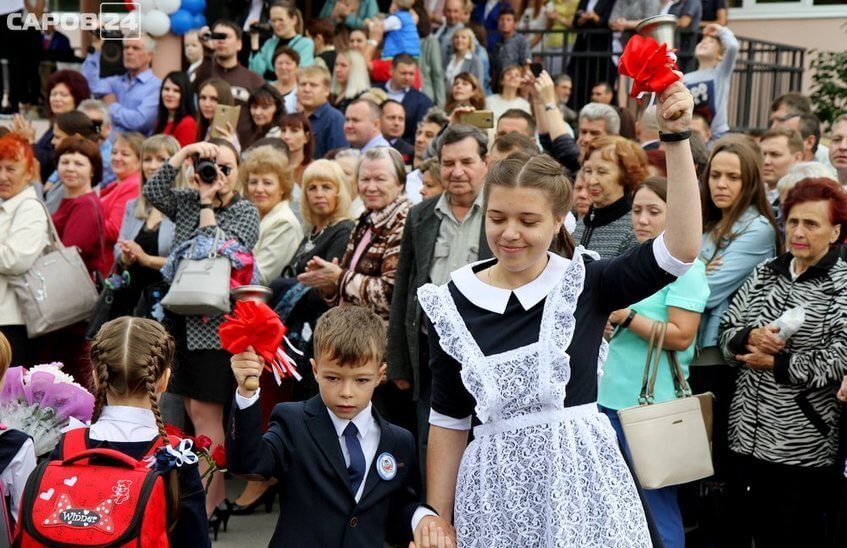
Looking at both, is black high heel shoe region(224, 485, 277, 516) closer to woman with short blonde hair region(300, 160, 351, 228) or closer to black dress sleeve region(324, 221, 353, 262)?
black dress sleeve region(324, 221, 353, 262)

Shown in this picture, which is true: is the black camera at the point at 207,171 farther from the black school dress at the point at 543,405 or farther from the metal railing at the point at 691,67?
the metal railing at the point at 691,67

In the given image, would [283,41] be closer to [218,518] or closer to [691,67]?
[691,67]

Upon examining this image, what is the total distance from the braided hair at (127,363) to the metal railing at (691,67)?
9721mm

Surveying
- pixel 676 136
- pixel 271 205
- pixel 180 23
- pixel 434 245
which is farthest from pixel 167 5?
pixel 676 136

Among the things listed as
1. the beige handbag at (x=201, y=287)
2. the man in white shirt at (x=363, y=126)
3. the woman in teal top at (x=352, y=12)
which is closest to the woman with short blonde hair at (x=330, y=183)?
the beige handbag at (x=201, y=287)

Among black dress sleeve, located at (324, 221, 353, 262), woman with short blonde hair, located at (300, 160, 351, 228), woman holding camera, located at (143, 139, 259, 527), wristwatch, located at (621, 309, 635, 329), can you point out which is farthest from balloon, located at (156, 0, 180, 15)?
wristwatch, located at (621, 309, 635, 329)

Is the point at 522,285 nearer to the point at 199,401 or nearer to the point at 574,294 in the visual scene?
the point at 574,294

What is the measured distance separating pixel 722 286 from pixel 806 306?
55 cm

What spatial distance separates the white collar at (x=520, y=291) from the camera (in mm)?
3070

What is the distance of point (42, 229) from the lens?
7.00 meters

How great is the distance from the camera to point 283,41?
11867 millimetres

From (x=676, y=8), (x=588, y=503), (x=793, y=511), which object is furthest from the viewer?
(x=676, y=8)

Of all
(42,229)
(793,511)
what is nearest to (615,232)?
(793,511)

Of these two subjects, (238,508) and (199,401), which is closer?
(199,401)
